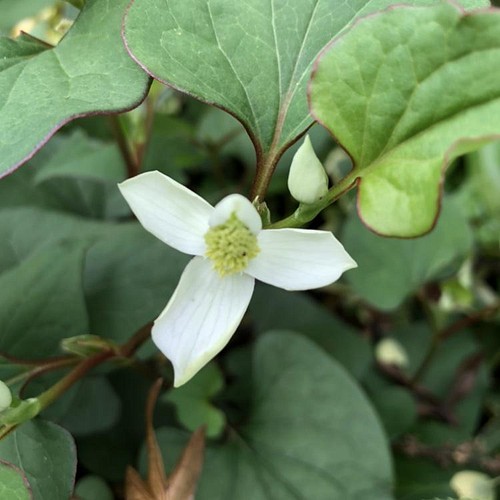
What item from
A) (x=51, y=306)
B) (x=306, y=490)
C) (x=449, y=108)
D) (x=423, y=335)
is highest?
(x=449, y=108)

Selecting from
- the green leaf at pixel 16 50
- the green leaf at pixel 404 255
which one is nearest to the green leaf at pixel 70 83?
the green leaf at pixel 16 50

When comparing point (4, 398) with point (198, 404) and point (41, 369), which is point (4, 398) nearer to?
point (41, 369)

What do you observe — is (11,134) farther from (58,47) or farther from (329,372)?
(329,372)

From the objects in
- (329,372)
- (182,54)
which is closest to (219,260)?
(182,54)

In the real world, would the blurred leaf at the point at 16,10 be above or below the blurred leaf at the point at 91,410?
above

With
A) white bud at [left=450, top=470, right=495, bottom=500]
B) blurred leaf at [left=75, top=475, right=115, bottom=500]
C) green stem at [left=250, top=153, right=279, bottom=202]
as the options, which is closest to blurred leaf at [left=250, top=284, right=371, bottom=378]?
white bud at [left=450, top=470, right=495, bottom=500]

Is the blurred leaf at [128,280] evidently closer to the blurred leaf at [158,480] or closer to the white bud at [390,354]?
the blurred leaf at [158,480]
